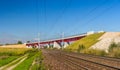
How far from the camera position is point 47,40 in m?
163

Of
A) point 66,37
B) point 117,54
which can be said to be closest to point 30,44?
point 66,37

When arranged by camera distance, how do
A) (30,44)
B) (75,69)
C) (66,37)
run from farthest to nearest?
1. (30,44)
2. (66,37)
3. (75,69)

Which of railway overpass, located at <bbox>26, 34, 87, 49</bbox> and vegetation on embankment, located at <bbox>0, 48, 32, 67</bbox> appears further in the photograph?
railway overpass, located at <bbox>26, 34, 87, 49</bbox>

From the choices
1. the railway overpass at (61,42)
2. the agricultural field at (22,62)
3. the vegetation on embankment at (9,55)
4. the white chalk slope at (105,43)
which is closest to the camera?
the agricultural field at (22,62)

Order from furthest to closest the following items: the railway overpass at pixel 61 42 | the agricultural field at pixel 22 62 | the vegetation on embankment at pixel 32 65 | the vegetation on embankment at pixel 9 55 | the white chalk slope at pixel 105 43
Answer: the railway overpass at pixel 61 42 → the white chalk slope at pixel 105 43 → the vegetation on embankment at pixel 9 55 → the agricultural field at pixel 22 62 → the vegetation on embankment at pixel 32 65

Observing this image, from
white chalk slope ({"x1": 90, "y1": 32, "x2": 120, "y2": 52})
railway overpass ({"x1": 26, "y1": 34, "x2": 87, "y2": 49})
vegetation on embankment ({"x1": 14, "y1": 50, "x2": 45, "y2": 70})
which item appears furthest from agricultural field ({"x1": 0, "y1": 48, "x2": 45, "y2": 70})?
railway overpass ({"x1": 26, "y1": 34, "x2": 87, "y2": 49})

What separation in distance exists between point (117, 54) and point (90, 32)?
82.2 metres

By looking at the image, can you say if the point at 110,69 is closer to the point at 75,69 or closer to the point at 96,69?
the point at 96,69

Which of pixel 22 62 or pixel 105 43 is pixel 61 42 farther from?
pixel 22 62

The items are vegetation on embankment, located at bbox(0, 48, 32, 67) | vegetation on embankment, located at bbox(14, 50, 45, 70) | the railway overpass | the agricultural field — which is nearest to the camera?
vegetation on embankment, located at bbox(14, 50, 45, 70)

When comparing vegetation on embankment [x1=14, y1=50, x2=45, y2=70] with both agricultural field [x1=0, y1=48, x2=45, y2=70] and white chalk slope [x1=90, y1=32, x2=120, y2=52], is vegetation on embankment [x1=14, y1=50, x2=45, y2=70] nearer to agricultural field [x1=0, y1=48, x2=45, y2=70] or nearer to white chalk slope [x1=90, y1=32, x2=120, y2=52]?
agricultural field [x1=0, y1=48, x2=45, y2=70]

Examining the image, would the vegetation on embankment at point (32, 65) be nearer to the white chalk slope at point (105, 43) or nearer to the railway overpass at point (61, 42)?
the white chalk slope at point (105, 43)

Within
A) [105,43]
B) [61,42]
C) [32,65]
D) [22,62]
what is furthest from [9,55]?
[61,42]

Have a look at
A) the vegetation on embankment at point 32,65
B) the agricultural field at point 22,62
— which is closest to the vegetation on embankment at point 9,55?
the agricultural field at point 22,62
